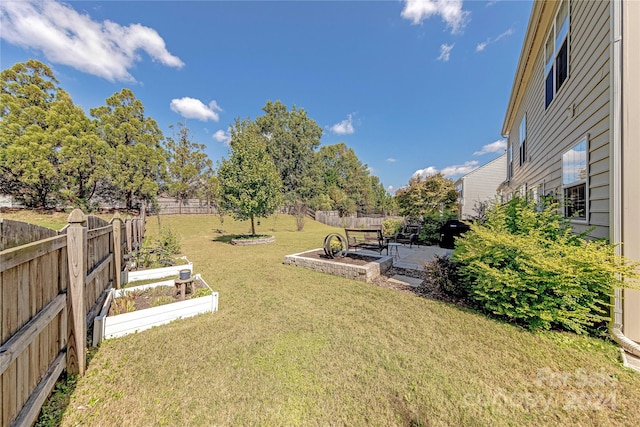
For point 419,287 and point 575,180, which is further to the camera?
point 419,287

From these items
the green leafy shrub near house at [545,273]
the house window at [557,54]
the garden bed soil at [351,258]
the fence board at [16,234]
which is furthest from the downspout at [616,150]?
the fence board at [16,234]

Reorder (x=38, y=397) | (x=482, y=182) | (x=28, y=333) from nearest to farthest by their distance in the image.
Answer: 1. (x=28, y=333)
2. (x=38, y=397)
3. (x=482, y=182)

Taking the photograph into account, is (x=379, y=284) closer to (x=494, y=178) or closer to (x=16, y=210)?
(x=494, y=178)

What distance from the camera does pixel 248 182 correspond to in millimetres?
12383

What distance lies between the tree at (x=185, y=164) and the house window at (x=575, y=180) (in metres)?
28.4

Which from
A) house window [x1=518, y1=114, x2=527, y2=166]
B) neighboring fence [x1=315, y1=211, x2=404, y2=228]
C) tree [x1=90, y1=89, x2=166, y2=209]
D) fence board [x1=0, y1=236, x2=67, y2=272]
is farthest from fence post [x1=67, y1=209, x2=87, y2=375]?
tree [x1=90, y1=89, x2=166, y2=209]

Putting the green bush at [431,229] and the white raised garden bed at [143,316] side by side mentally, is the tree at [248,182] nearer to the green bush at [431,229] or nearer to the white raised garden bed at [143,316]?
the green bush at [431,229]

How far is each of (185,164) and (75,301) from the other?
29.6 m

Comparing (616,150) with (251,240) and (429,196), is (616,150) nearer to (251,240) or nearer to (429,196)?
(251,240)

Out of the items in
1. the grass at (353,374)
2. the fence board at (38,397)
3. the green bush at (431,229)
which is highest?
the green bush at (431,229)

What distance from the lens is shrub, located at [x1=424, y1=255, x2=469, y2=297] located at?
15.1 ft

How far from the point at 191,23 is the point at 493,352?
49.0 ft

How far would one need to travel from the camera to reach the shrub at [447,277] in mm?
4598

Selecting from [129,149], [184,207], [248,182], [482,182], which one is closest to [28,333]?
[248,182]
